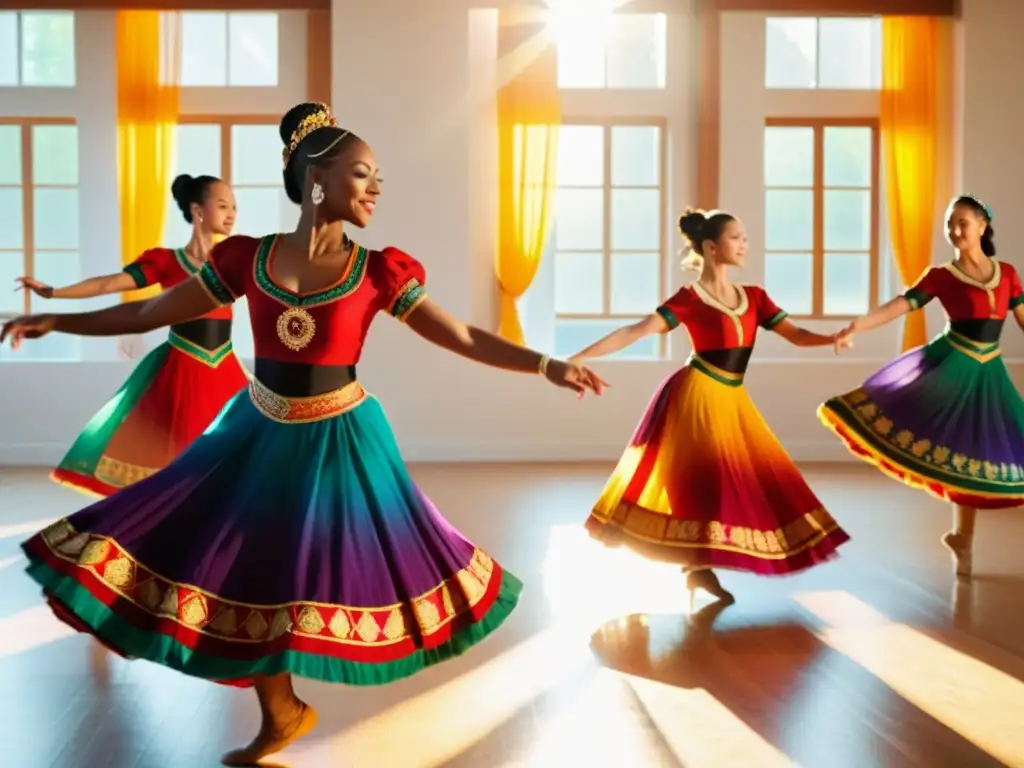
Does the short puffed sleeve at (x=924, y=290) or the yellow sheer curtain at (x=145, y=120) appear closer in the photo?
the short puffed sleeve at (x=924, y=290)

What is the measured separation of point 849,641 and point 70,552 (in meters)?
2.32

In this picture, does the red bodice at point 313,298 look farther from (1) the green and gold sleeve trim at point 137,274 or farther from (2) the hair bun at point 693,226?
(2) the hair bun at point 693,226

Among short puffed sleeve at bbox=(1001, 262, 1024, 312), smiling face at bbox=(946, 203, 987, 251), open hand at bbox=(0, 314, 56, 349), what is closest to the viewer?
open hand at bbox=(0, 314, 56, 349)

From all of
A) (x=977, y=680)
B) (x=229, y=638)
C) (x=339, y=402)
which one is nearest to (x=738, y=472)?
(x=977, y=680)

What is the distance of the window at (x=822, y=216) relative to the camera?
940cm

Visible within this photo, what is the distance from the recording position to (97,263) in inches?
360

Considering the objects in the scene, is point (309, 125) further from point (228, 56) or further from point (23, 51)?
point (23, 51)

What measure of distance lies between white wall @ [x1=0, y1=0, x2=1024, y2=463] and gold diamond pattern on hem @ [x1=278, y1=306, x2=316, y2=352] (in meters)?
6.25

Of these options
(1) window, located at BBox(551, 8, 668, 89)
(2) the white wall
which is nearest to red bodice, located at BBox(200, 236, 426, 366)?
(2) the white wall

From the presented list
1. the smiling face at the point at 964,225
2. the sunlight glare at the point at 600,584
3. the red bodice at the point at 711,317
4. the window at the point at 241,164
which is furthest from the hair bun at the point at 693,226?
the window at the point at 241,164

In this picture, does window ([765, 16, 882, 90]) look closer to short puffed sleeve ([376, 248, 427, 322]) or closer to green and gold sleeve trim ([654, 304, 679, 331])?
green and gold sleeve trim ([654, 304, 679, 331])

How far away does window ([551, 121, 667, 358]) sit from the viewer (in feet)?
30.8

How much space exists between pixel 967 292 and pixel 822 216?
4.81m

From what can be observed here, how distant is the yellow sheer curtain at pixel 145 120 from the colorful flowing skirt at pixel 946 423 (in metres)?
5.53
